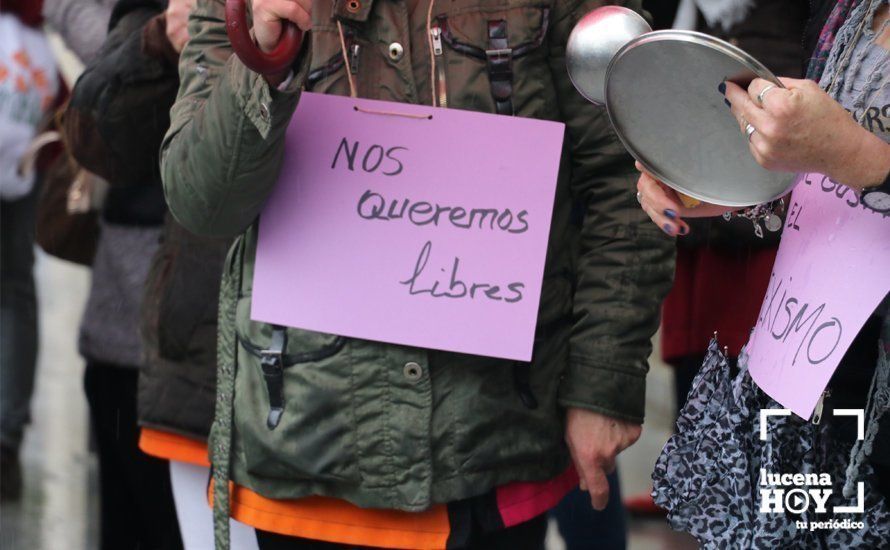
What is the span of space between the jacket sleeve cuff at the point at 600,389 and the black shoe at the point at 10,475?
11.0 ft

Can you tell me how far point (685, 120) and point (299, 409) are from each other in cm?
81

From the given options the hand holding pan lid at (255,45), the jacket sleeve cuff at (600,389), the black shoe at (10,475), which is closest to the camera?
the hand holding pan lid at (255,45)

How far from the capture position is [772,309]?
6.14ft

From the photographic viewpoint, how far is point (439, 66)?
7.07ft

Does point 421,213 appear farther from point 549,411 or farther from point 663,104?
point 663,104

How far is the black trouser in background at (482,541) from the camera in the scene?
2.27m

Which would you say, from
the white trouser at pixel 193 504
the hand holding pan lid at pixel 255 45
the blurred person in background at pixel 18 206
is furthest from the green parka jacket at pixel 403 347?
the blurred person in background at pixel 18 206

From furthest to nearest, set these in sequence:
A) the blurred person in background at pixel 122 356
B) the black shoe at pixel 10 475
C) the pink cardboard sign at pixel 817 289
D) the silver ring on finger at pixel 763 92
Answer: the black shoe at pixel 10 475
the blurred person in background at pixel 122 356
the pink cardboard sign at pixel 817 289
the silver ring on finger at pixel 763 92

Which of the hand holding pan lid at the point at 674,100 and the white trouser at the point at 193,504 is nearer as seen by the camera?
the hand holding pan lid at the point at 674,100

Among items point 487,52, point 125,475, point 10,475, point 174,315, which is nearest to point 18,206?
point 10,475

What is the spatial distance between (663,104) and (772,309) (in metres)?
0.36

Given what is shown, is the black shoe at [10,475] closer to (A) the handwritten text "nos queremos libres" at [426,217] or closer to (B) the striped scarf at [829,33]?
(A) the handwritten text "nos queremos libres" at [426,217]

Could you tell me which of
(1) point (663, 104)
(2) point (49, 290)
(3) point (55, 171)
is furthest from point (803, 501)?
(2) point (49, 290)

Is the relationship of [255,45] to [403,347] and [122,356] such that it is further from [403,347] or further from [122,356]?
[122,356]
